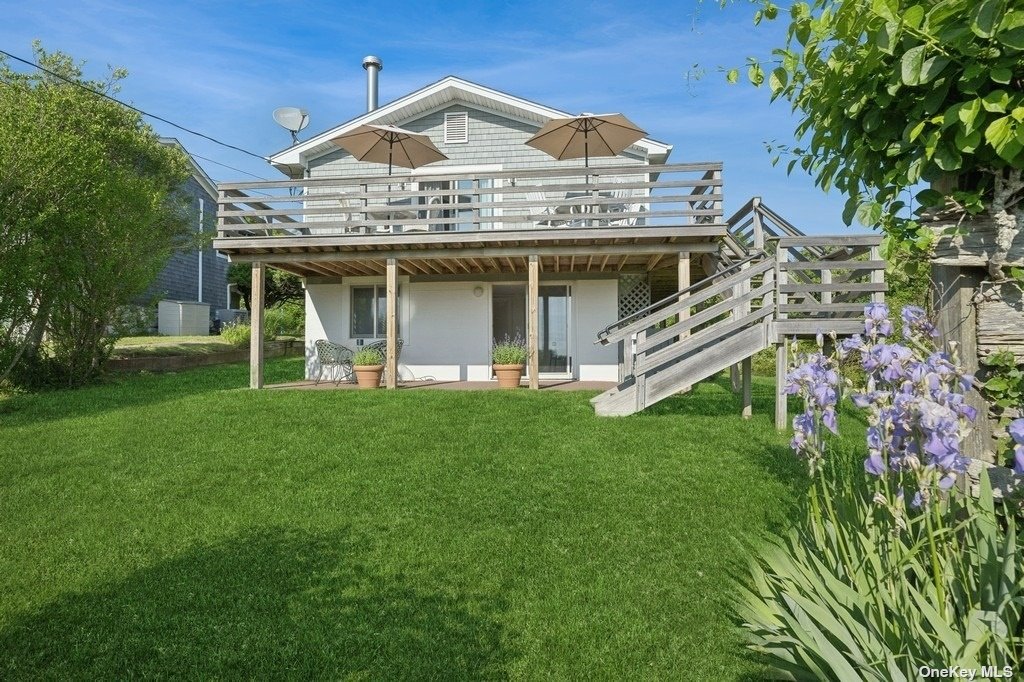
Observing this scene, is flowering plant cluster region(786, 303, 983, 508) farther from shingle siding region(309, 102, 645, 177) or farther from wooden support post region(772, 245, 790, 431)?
shingle siding region(309, 102, 645, 177)

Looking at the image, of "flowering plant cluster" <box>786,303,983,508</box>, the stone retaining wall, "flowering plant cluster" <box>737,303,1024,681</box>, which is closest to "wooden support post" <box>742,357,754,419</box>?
"flowering plant cluster" <box>737,303,1024,681</box>

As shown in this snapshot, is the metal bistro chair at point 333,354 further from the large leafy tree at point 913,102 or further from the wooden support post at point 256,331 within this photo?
the large leafy tree at point 913,102

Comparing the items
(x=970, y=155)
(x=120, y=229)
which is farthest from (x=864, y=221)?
(x=120, y=229)

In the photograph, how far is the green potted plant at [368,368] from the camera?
1214cm

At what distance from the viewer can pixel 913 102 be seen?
7.31ft

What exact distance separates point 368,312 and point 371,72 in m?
8.80

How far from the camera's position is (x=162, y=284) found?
26547mm

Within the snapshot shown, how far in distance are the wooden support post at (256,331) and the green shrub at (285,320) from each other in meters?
11.4

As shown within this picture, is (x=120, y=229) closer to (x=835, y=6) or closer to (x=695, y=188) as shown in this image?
(x=695, y=188)

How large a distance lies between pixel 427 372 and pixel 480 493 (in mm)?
9503

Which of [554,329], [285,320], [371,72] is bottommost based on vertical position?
[554,329]

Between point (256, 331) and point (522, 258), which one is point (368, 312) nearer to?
point (256, 331)

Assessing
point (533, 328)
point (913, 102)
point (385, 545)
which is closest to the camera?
point (913, 102)

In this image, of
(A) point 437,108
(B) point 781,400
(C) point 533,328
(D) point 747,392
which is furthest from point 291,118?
(B) point 781,400
